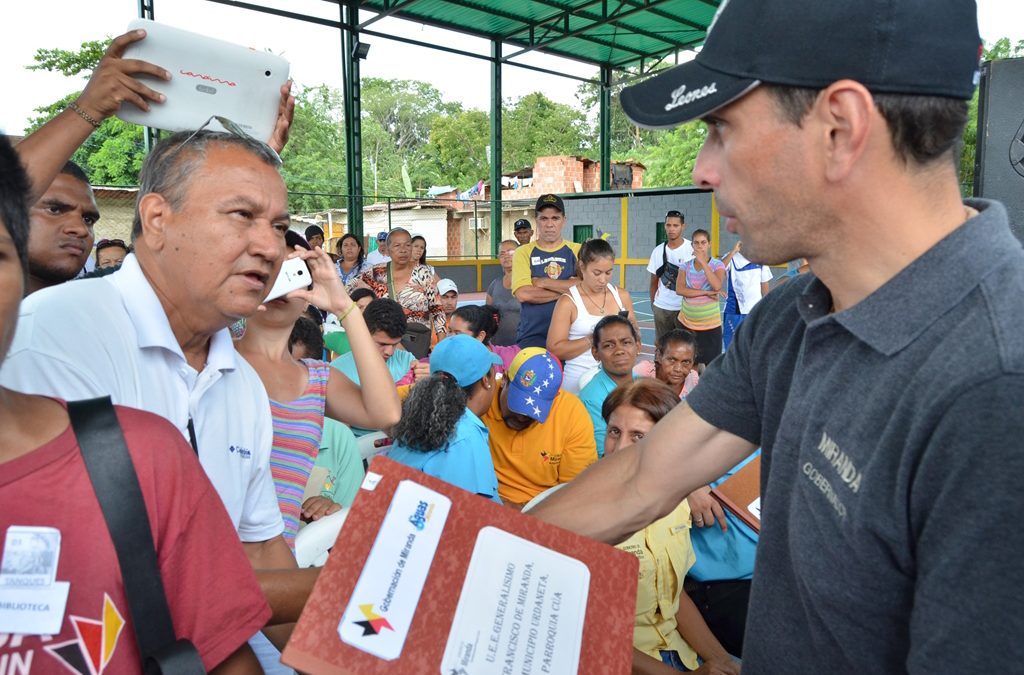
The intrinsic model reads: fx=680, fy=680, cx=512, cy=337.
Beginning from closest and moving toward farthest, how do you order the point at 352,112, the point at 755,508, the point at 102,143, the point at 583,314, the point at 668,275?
the point at 755,508
the point at 583,314
the point at 668,275
the point at 352,112
the point at 102,143

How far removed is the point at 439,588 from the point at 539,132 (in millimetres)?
54419

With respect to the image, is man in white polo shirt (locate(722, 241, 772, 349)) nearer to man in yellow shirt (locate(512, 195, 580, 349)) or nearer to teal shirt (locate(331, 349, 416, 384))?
man in yellow shirt (locate(512, 195, 580, 349))

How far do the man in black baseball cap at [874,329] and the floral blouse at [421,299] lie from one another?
542 centimetres

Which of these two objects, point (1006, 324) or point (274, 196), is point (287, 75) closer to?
point (274, 196)

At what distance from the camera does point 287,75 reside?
2051mm

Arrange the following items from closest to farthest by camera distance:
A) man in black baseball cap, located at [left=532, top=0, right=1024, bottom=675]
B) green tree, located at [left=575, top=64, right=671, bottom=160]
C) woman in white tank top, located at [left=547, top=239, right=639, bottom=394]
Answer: man in black baseball cap, located at [left=532, top=0, right=1024, bottom=675] → woman in white tank top, located at [left=547, top=239, right=639, bottom=394] → green tree, located at [left=575, top=64, right=671, bottom=160]

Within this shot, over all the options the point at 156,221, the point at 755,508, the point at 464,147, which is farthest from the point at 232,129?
the point at 464,147

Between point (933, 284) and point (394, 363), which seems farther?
point (394, 363)

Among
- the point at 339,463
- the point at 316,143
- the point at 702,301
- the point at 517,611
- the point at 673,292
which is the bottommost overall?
the point at 339,463

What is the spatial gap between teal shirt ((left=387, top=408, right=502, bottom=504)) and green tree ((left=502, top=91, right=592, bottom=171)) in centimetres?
5165

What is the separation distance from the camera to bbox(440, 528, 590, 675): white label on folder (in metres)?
1.05

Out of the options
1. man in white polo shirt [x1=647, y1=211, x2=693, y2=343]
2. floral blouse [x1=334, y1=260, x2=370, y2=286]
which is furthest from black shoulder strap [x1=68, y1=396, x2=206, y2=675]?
floral blouse [x1=334, y1=260, x2=370, y2=286]

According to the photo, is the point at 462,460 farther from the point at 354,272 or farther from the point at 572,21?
the point at 572,21

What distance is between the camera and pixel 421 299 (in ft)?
22.2
